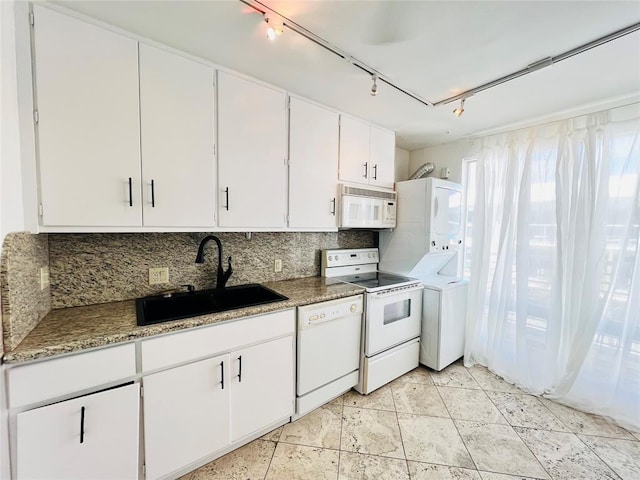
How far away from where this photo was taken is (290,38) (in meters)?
1.37

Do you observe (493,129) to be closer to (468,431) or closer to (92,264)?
(468,431)

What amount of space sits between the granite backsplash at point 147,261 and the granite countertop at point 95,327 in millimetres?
106

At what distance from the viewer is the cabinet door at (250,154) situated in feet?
5.57

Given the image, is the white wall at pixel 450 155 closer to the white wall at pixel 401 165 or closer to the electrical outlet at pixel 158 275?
the white wall at pixel 401 165

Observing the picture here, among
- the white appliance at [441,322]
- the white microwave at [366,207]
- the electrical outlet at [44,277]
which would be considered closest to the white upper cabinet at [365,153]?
the white microwave at [366,207]

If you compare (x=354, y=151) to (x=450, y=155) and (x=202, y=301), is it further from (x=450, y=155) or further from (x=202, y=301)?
(x=202, y=301)

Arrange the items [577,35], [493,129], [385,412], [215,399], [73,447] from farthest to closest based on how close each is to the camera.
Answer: [493,129], [385,412], [215,399], [577,35], [73,447]

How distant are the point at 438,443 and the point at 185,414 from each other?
1638mm

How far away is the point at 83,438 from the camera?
3.72 feet

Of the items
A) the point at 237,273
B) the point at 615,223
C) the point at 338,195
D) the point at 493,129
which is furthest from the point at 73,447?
the point at 493,129

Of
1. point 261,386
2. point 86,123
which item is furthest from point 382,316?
point 86,123

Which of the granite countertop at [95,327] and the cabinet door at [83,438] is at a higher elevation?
the granite countertop at [95,327]

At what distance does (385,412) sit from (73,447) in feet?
6.21

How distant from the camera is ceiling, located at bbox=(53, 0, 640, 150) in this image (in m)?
1.17
